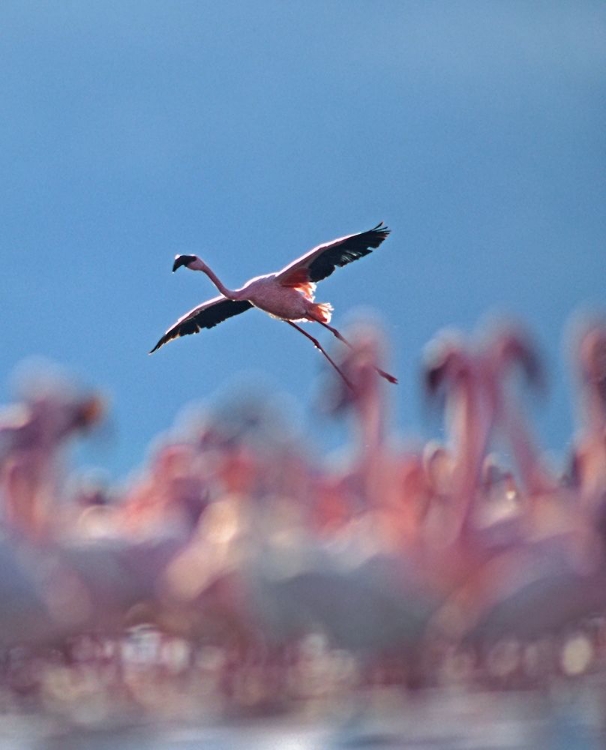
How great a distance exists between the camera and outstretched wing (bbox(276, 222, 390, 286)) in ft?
23.3

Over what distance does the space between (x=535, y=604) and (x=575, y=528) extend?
789 millimetres

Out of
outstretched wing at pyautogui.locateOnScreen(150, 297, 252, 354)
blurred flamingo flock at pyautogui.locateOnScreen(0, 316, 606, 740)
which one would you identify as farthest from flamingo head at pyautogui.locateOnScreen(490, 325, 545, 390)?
outstretched wing at pyautogui.locateOnScreen(150, 297, 252, 354)

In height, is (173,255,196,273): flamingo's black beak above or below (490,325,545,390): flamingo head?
below

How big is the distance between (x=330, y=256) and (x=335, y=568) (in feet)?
24.8

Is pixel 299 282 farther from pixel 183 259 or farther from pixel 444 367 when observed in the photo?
pixel 444 367

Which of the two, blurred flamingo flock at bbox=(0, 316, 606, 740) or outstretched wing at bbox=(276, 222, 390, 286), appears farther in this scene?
blurred flamingo flock at bbox=(0, 316, 606, 740)

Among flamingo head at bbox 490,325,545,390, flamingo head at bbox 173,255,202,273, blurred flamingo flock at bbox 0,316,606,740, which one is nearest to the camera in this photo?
flamingo head at bbox 173,255,202,273

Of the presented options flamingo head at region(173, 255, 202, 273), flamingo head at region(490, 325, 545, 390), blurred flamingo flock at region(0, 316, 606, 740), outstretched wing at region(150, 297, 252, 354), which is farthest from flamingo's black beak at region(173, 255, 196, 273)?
flamingo head at region(490, 325, 545, 390)

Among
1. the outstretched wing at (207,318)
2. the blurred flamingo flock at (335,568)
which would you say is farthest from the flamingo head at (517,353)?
the outstretched wing at (207,318)

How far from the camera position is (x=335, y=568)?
47.3ft

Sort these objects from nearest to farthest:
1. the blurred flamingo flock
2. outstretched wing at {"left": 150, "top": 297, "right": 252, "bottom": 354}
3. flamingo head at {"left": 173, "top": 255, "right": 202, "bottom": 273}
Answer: flamingo head at {"left": 173, "top": 255, "right": 202, "bottom": 273}, outstretched wing at {"left": 150, "top": 297, "right": 252, "bottom": 354}, the blurred flamingo flock

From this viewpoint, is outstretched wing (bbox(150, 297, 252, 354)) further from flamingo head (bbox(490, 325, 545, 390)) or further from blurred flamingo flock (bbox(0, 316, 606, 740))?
flamingo head (bbox(490, 325, 545, 390))

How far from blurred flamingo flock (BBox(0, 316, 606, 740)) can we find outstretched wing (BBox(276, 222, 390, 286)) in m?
6.53

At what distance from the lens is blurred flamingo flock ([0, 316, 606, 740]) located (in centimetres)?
1352
